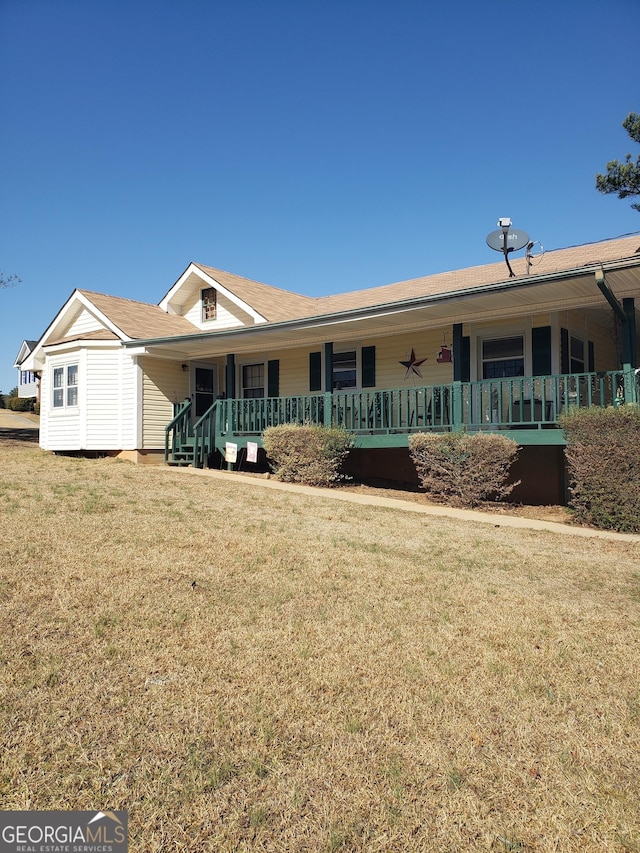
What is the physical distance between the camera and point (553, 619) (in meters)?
5.30

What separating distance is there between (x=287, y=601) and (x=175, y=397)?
536 inches

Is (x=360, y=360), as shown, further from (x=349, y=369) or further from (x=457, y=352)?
(x=457, y=352)

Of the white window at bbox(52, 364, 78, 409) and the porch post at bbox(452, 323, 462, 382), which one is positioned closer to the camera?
the porch post at bbox(452, 323, 462, 382)

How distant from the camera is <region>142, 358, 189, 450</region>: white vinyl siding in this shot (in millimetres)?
17438

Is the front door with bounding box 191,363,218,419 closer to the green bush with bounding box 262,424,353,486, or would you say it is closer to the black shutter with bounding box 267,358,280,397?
the black shutter with bounding box 267,358,280,397

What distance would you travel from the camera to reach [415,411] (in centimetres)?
1335

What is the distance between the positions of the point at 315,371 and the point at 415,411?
4.35 metres

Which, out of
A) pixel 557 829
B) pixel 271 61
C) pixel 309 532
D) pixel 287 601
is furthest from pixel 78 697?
pixel 271 61

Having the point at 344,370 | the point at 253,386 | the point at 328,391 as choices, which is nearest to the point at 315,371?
the point at 344,370

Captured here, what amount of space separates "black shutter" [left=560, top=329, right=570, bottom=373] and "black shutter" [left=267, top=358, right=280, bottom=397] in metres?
7.78

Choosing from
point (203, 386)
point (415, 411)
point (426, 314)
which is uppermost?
point (426, 314)

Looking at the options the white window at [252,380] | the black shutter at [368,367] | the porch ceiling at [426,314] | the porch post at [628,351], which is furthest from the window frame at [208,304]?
the porch post at [628,351]

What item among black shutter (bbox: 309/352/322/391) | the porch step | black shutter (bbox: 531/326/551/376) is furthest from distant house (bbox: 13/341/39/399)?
black shutter (bbox: 531/326/551/376)

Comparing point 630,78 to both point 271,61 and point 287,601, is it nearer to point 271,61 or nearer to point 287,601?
point 271,61
